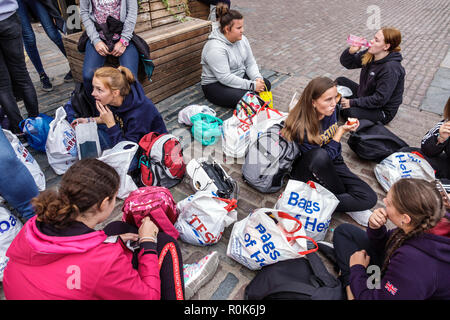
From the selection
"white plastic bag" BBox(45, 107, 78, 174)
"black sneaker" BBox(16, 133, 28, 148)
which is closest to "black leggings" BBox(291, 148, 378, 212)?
"white plastic bag" BBox(45, 107, 78, 174)

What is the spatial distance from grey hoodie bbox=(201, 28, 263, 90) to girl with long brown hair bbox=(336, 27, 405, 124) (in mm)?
1602

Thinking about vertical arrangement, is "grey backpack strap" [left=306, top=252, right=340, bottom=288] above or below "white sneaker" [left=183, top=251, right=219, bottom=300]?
above

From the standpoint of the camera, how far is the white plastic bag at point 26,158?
271cm

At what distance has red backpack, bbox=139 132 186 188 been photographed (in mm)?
2973

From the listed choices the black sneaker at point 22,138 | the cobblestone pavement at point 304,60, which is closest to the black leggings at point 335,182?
the cobblestone pavement at point 304,60

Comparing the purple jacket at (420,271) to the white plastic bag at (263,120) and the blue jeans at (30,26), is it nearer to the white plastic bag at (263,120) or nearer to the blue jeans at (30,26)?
the white plastic bag at (263,120)

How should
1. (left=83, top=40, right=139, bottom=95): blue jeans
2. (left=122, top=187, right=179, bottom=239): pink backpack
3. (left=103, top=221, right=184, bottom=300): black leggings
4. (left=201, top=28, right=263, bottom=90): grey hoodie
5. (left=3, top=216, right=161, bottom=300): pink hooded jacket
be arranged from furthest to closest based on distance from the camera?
(left=201, top=28, right=263, bottom=90): grey hoodie, (left=83, top=40, right=139, bottom=95): blue jeans, (left=122, top=187, right=179, bottom=239): pink backpack, (left=103, top=221, right=184, bottom=300): black leggings, (left=3, top=216, right=161, bottom=300): pink hooded jacket

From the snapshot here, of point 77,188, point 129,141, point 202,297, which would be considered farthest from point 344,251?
point 129,141

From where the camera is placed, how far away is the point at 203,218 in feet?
7.89

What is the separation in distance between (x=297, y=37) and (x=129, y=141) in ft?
21.8

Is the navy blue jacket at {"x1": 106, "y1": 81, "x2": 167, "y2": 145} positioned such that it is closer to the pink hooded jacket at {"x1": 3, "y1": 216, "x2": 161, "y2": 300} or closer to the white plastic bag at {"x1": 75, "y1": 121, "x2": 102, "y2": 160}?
the white plastic bag at {"x1": 75, "y1": 121, "x2": 102, "y2": 160}

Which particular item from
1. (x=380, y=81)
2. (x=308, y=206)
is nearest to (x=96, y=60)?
(x=308, y=206)

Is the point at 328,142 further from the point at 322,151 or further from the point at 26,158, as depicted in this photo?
the point at 26,158

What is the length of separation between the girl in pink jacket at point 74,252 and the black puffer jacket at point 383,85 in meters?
3.63
